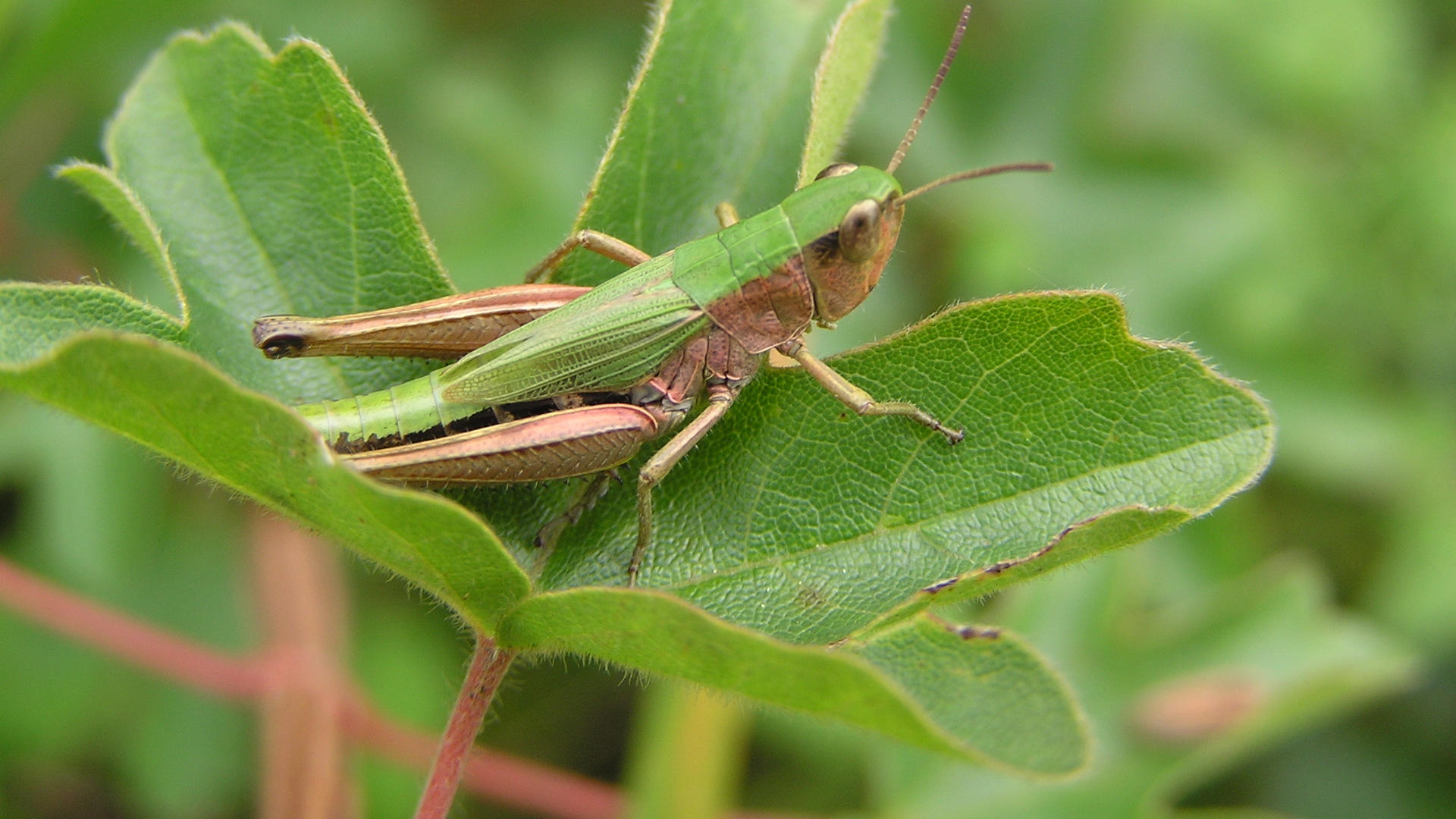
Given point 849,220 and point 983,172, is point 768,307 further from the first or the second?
point 983,172

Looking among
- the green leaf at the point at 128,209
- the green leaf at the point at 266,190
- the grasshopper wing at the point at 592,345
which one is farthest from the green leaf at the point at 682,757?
the green leaf at the point at 128,209

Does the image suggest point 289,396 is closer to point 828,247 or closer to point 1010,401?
point 828,247

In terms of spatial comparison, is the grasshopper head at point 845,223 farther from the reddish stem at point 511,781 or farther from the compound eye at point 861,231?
the reddish stem at point 511,781

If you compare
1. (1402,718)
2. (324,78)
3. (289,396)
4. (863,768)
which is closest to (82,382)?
(289,396)

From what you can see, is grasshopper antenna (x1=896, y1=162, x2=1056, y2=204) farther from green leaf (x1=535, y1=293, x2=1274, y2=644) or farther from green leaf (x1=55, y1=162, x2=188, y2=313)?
green leaf (x1=55, y1=162, x2=188, y2=313)

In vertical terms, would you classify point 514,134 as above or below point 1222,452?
above
